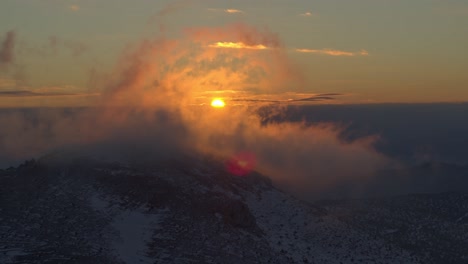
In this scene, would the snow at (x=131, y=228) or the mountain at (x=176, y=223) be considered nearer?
the snow at (x=131, y=228)

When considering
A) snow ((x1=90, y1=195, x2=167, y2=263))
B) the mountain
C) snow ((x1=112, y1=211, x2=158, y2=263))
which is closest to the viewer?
snow ((x1=112, y1=211, x2=158, y2=263))

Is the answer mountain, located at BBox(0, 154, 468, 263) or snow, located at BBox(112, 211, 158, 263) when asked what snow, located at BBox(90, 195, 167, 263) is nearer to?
snow, located at BBox(112, 211, 158, 263)

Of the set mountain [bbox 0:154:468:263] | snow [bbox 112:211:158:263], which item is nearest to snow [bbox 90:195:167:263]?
snow [bbox 112:211:158:263]

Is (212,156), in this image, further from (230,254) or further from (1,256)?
(1,256)

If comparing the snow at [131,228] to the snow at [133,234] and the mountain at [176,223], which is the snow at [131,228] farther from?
the mountain at [176,223]

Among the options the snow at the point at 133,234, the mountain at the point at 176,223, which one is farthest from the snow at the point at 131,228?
the mountain at the point at 176,223

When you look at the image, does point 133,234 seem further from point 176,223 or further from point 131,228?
point 176,223

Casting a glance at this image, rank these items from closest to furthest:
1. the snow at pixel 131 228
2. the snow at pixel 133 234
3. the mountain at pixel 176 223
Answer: the snow at pixel 133 234 < the snow at pixel 131 228 < the mountain at pixel 176 223

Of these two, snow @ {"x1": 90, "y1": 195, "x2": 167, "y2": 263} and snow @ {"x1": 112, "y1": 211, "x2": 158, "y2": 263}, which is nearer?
snow @ {"x1": 112, "y1": 211, "x2": 158, "y2": 263}
